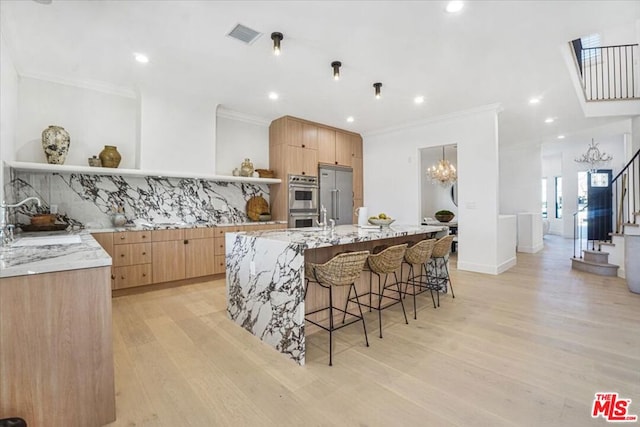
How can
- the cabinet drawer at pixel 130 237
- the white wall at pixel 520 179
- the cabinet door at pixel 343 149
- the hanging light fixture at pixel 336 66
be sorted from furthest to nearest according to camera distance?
the white wall at pixel 520 179
the cabinet door at pixel 343 149
the cabinet drawer at pixel 130 237
the hanging light fixture at pixel 336 66

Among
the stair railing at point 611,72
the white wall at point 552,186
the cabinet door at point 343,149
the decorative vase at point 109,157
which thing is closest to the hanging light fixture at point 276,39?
the decorative vase at point 109,157

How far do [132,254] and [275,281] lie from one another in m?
2.51

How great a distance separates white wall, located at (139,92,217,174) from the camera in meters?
4.11

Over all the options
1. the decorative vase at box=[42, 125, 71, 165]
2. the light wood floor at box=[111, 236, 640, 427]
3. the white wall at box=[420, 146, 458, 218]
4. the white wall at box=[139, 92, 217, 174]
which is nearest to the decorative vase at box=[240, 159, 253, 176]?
the white wall at box=[139, 92, 217, 174]

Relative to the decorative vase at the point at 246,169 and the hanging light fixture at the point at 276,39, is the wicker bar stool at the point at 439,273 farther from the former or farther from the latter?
the decorative vase at the point at 246,169

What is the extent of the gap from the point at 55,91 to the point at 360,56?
3777 mm

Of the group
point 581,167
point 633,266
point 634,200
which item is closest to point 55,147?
point 633,266

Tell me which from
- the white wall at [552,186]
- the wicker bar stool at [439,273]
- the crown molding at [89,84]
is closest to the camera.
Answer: the crown molding at [89,84]

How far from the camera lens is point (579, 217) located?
9.73 meters

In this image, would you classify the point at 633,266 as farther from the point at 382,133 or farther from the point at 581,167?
the point at 581,167

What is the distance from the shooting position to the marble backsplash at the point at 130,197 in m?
3.59

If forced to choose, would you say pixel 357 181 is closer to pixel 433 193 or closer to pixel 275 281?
pixel 433 193

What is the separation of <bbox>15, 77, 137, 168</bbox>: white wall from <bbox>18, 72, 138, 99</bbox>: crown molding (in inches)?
1.4

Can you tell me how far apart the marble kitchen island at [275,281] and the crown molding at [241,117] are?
9.72 feet
